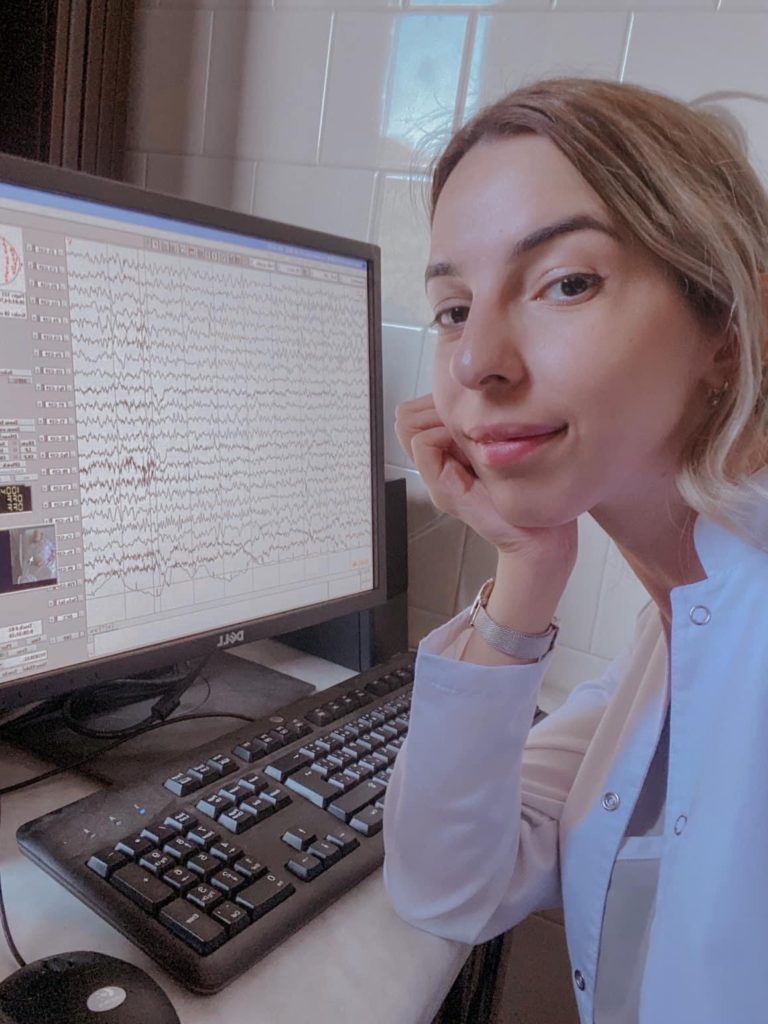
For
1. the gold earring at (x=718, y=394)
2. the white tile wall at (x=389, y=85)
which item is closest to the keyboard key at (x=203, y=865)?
the gold earring at (x=718, y=394)

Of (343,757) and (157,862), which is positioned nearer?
(157,862)

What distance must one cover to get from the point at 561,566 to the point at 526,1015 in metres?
0.77

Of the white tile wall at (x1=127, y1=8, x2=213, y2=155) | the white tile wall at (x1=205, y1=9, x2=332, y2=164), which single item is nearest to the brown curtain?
the white tile wall at (x1=127, y1=8, x2=213, y2=155)

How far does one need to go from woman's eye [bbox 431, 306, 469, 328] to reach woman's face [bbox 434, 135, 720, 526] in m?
0.01

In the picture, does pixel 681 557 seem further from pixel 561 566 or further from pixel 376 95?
pixel 376 95

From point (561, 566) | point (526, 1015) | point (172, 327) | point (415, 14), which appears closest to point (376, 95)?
point (415, 14)

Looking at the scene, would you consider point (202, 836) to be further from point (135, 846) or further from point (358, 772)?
point (358, 772)

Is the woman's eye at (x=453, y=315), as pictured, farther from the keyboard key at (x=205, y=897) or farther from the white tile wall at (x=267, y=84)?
the white tile wall at (x=267, y=84)

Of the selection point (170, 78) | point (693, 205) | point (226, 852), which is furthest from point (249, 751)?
point (170, 78)

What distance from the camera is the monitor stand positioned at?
676 millimetres

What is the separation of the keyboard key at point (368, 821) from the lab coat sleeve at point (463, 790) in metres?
0.01

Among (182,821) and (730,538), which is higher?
(730,538)

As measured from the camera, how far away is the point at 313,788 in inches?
24.0

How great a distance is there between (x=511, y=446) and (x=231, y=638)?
13.5 inches
